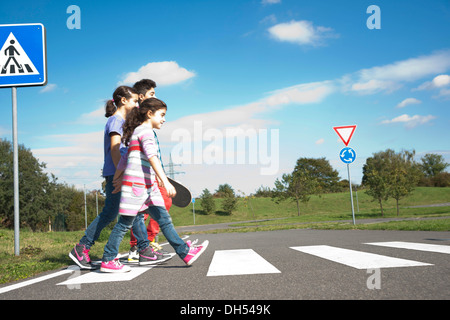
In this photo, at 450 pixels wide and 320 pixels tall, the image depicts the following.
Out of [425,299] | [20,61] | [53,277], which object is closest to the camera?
[425,299]

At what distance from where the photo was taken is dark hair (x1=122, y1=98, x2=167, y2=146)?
4074 mm

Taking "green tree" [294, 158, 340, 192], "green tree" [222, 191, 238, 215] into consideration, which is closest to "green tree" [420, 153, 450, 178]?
"green tree" [294, 158, 340, 192]

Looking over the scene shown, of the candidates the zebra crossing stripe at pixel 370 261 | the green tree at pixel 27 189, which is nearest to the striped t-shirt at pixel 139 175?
the zebra crossing stripe at pixel 370 261

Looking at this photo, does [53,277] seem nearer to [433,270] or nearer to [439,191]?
[433,270]

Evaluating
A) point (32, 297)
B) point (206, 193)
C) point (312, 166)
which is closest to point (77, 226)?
point (206, 193)

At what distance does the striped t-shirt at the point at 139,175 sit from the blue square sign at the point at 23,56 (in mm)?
3548

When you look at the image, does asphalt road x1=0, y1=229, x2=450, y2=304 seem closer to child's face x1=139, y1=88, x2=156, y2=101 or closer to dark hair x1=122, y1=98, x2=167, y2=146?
dark hair x1=122, y1=98, x2=167, y2=146

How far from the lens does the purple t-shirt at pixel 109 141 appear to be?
432 cm

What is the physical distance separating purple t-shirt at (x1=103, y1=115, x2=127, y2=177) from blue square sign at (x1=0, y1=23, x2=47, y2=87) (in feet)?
9.08

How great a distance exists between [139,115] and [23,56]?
3680 millimetres

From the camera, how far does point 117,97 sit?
464cm

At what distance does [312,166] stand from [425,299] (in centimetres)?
9008

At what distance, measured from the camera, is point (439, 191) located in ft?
208

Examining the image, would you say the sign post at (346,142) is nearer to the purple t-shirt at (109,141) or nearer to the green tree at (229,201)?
the purple t-shirt at (109,141)
